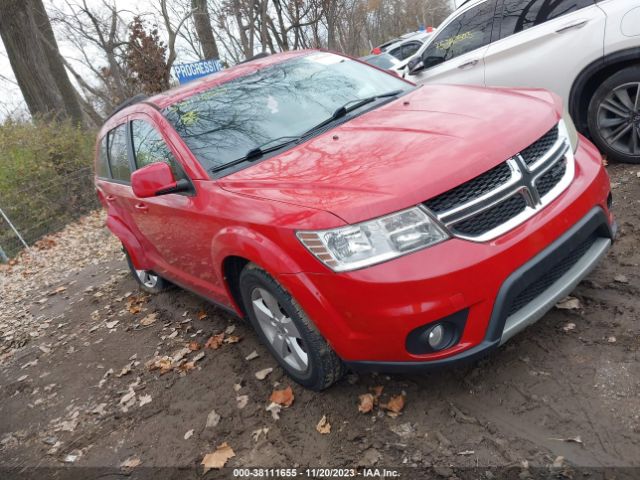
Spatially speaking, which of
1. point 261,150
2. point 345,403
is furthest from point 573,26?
point 345,403

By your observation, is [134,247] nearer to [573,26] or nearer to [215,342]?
[215,342]

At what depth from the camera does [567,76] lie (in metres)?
4.62

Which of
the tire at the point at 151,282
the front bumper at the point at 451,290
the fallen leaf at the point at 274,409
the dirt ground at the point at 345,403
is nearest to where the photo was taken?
the front bumper at the point at 451,290

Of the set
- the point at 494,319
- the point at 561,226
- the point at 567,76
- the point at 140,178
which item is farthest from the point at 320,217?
the point at 567,76

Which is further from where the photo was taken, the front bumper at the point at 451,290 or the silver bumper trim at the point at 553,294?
the silver bumper trim at the point at 553,294

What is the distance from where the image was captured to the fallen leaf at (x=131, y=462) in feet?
9.64

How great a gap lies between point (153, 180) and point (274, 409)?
1.55m

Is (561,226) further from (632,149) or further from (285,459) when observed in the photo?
(632,149)

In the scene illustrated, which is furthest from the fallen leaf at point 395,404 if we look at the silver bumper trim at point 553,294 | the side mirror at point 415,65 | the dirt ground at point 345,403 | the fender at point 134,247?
the side mirror at point 415,65

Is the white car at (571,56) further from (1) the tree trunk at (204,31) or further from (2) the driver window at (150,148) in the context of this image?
(1) the tree trunk at (204,31)

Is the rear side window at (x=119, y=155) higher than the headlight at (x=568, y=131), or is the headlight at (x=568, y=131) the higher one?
the rear side window at (x=119, y=155)

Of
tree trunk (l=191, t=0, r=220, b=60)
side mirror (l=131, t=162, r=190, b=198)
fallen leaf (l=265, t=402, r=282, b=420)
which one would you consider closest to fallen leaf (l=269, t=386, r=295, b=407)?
fallen leaf (l=265, t=402, r=282, b=420)

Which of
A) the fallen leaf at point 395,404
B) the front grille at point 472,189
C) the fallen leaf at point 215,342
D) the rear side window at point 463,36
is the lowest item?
the fallen leaf at point 395,404

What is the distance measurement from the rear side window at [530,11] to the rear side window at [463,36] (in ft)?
0.62
